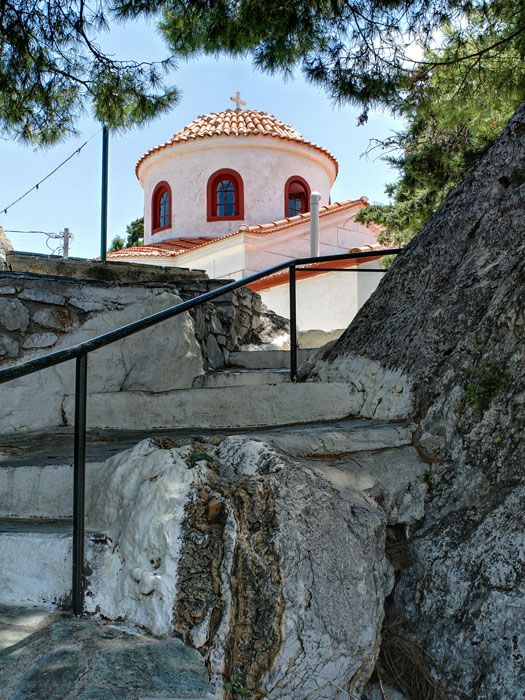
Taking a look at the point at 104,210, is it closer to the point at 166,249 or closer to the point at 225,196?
the point at 166,249

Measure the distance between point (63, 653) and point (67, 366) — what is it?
2.28 metres

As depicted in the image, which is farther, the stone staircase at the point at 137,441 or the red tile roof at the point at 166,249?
the red tile roof at the point at 166,249

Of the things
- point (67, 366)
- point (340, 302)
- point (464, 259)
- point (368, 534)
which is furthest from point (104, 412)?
point (340, 302)

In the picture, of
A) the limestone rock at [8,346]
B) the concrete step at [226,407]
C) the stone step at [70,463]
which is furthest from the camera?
the limestone rock at [8,346]

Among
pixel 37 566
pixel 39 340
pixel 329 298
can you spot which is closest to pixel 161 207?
pixel 329 298

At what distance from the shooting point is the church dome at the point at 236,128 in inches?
666

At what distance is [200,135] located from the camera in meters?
17.0

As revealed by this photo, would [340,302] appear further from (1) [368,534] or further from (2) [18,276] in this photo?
(1) [368,534]

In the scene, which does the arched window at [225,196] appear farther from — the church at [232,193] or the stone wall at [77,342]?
the stone wall at [77,342]

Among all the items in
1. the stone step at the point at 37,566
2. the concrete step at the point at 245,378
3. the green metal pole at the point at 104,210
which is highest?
the green metal pole at the point at 104,210

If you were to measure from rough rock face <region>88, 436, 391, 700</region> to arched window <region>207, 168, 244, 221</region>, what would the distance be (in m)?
15.6

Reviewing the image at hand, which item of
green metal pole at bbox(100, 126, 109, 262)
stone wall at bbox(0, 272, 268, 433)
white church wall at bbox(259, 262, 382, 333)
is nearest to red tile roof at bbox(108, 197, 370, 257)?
white church wall at bbox(259, 262, 382, 333)

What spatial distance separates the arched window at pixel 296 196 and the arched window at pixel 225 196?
1.17 meters

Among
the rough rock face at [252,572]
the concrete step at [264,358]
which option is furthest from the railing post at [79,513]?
the concrete step at [264,358]
